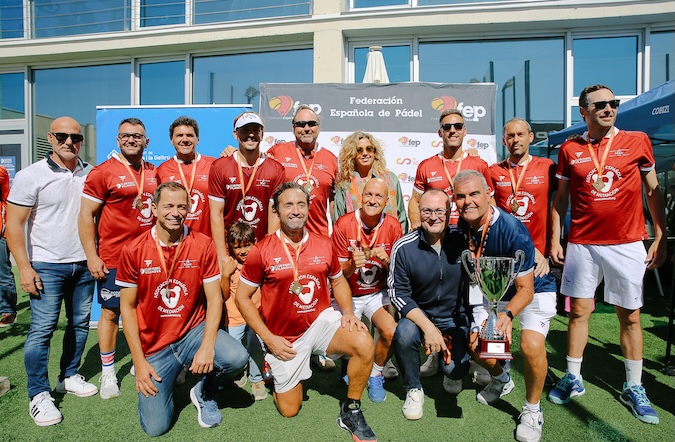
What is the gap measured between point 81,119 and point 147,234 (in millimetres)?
7788

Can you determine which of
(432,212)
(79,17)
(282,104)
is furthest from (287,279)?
(79,17)

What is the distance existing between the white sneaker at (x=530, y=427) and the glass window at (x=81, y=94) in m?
9.01

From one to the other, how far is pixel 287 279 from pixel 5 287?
4237mm

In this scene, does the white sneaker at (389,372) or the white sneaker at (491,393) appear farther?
the white sneaker at (389,372)

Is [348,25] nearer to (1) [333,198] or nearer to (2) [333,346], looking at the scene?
(1) [333,198]

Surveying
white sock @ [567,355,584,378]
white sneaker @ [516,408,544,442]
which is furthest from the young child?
white sock @ [567,355,584,378]

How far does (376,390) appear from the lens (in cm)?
327

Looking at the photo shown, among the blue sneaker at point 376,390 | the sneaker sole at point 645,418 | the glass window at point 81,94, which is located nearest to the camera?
the sneaker sole at point 645,418

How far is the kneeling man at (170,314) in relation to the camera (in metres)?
2.82

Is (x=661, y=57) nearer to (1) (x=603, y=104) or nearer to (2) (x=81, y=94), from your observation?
(1) (x=603, y=104)

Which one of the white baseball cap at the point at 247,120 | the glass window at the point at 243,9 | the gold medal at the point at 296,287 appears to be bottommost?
the gold medal at the point at 296,287

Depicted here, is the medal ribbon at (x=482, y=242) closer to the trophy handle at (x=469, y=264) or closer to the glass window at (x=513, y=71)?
the trophy handle at (x=469, y=264)

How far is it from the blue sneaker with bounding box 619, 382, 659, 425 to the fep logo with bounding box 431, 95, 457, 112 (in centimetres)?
369

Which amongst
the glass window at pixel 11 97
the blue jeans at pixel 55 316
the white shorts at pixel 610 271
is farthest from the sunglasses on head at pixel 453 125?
the glass window at pixel 11 97
